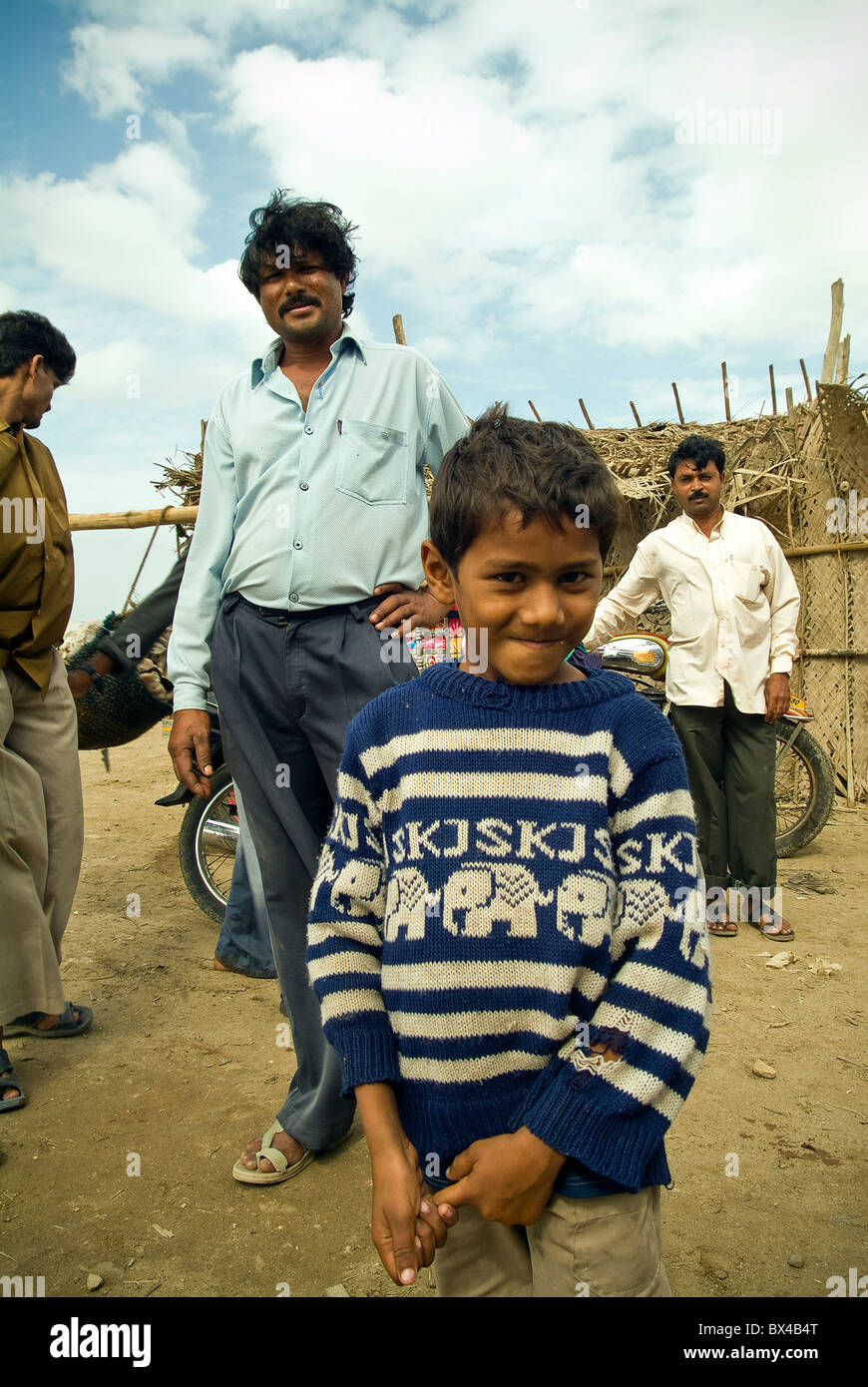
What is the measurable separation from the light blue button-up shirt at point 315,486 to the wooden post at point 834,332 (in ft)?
22.8

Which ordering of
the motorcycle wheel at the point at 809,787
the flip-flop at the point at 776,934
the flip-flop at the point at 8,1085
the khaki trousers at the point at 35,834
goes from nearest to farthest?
1. the flip-flop at the point at 8,1085
2. the khaki trousers at the point at 35,834
3. the flip-flop at the point at 776,934
4. the motorcycle wheel at the point at 809,787

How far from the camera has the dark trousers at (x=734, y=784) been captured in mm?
4246

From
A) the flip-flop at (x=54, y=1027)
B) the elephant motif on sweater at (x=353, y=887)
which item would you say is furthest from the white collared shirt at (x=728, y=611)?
the elephant motif on sweater at (x=353, y=887)

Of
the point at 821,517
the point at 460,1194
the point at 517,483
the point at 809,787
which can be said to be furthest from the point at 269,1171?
the point at 821,517

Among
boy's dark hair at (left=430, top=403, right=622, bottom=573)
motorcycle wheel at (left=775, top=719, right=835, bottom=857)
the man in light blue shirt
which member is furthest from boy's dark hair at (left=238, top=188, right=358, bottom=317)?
motorcycle wheel at (left=775, top=719, right=835, bottom=857)

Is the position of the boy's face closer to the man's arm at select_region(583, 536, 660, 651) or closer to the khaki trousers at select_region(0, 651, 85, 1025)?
the khaki trousers at select_region(0, 651, 85, 1025)

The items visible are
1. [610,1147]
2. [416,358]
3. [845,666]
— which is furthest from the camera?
[845,666]

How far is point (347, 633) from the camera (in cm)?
203

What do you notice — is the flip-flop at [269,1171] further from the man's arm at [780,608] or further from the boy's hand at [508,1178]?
the man's arm at [780,608]

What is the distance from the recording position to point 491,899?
1134 millimetres
